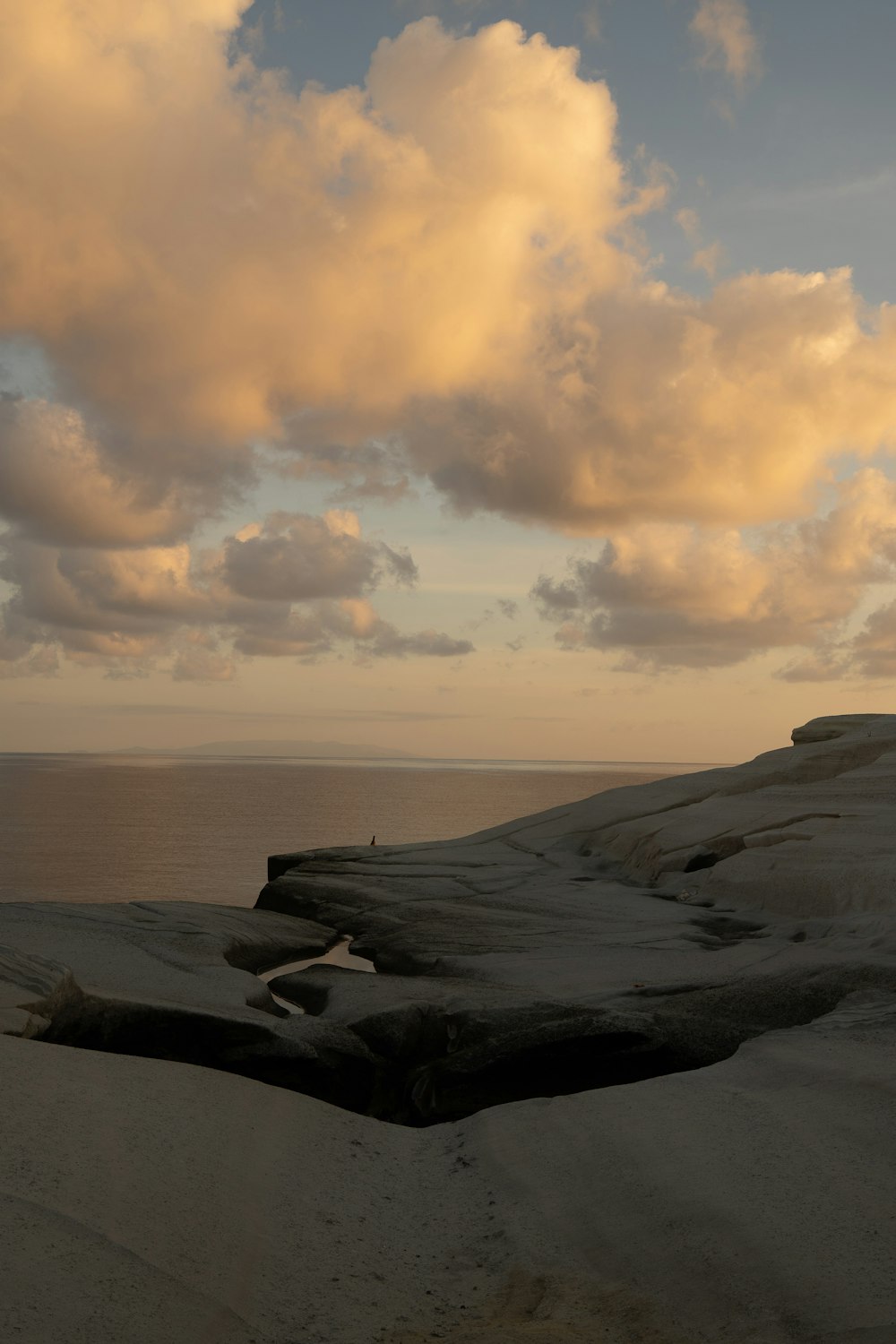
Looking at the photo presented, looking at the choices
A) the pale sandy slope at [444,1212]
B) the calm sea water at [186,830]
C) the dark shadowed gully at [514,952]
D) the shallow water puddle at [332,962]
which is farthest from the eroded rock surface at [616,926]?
the calm sea water at [186,830]

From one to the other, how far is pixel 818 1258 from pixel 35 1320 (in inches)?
130

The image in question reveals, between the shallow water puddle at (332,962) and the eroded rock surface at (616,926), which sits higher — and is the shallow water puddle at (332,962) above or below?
below

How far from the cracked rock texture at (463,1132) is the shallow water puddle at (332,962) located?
1.02ft

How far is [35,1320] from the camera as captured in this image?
142 inches

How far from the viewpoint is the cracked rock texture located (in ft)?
13.7

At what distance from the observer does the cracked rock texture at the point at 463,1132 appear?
13.7 ft

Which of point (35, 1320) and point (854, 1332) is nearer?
point (35, 1320)

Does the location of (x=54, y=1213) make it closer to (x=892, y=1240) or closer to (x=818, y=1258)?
(x=818, y=1258)

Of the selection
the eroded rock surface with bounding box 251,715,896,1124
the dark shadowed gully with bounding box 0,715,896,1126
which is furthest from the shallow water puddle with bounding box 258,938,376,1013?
the eroded rock surface with bounding box 251,715,896,1124

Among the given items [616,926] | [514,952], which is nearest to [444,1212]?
[514,952]

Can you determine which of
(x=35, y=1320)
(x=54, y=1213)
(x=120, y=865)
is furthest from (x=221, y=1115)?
(x=120, y=865)

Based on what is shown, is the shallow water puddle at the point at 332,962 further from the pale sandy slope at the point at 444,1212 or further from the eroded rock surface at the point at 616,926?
the pale sandy slope at the point at 444,1212

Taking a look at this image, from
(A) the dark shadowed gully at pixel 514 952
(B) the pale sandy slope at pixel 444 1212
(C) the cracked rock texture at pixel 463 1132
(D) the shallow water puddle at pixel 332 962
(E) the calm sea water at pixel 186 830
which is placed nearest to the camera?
(B) the pale sandy slope at pixel 444 1212

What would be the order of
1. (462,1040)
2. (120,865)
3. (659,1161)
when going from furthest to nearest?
(120,865) → (462,1040) → (659,1161)
